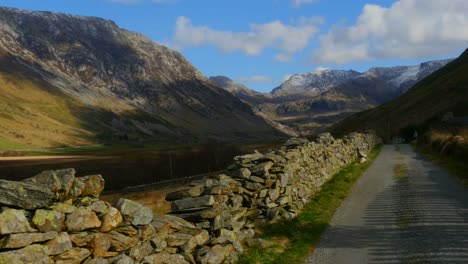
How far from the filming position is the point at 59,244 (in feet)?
28.4

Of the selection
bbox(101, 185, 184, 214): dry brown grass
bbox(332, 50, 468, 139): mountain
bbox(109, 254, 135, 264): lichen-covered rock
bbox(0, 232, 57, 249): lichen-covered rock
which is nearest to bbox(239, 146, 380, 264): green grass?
bbox(109, 254, 135, 264): lichen-covered rock

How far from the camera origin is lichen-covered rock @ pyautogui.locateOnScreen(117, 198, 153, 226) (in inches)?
403

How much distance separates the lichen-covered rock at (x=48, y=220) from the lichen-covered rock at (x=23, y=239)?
0.12 meters

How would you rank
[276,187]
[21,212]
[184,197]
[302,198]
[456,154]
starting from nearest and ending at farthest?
[21,212] → [184,197] → [276,187] → [302,198] → [456,154]

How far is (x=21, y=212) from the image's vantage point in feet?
27.5

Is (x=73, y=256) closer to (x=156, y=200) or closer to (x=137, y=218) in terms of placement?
(x=137, y=218)

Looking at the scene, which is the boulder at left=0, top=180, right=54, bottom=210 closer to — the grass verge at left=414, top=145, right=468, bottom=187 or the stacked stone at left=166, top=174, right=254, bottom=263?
the stacked stone at left=166, top=174, right=254, bottom=263

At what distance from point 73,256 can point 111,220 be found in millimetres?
1164

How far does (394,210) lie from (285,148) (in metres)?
6.33

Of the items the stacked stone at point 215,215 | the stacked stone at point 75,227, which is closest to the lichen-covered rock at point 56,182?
the stacked stone at point 75,227

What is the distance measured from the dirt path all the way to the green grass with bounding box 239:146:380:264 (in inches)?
15.1

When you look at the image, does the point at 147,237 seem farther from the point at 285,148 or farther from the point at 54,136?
the point at 54,136

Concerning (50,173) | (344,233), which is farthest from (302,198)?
(50,173)

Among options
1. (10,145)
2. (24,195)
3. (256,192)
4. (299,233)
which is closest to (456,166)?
(299,233)
